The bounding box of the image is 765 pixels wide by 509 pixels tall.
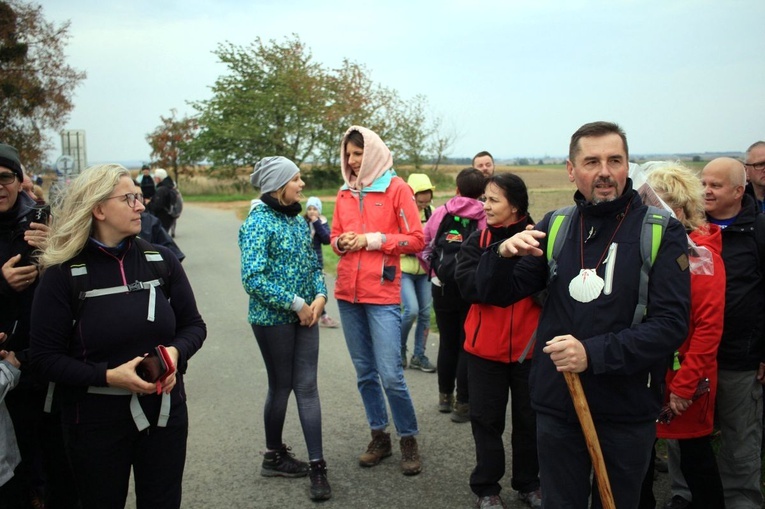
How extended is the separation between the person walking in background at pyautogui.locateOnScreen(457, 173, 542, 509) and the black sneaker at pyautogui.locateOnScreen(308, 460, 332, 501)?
3.08 feet

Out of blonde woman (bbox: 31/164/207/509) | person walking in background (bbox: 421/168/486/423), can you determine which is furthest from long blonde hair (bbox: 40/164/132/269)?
person walking in background (bbox: 421/168/486/423)

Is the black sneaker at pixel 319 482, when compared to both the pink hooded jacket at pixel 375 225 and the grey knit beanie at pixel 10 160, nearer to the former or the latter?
the pink hooded jacket at pixel 375 225

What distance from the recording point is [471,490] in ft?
13.8

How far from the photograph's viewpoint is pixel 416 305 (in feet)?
21.9

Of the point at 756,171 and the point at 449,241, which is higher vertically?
the point at 756,171

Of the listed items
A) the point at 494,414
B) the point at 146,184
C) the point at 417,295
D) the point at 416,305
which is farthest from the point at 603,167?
the point at 146,184

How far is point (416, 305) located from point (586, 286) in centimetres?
408

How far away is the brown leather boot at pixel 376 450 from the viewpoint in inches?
183

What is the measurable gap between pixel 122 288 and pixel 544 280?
192 centimetres

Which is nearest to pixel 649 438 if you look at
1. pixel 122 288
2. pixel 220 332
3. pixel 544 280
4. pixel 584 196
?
pixel 544 280

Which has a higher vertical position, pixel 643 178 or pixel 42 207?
pixel 643 178

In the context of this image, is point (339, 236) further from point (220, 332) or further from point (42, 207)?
point (220, 332)

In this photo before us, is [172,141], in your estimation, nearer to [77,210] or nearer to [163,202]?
[163,202]

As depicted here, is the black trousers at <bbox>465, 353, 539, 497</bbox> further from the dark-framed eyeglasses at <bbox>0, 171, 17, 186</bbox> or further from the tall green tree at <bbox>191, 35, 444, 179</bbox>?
the tall green tree at <bbox>191, 35, 444, 179</bbox>
